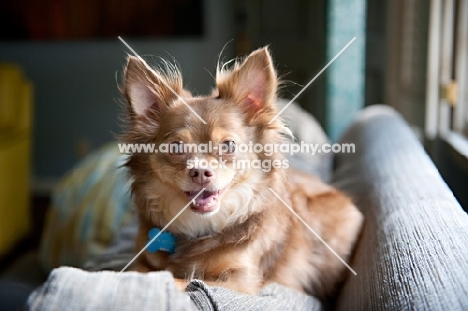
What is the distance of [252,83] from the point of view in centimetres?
144

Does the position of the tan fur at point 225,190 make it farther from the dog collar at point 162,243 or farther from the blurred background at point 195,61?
the blurred background at point 195,61

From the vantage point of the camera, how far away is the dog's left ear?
1.40 meters

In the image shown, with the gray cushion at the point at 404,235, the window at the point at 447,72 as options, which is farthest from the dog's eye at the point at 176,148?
the window at the point at 447,72

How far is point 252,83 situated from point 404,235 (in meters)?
0.54

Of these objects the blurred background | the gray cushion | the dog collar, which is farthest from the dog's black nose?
the blurred background

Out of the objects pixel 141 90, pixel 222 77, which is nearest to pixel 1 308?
pixel 141 90

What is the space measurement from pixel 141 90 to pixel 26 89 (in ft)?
10.7

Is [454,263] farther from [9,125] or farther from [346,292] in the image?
[9,125]

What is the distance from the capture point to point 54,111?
5.29m

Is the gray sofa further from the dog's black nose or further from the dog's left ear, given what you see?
the dog's left ear

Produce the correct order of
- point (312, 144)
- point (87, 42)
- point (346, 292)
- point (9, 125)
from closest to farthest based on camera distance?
point (346, 292) < point (312, 144) < point (9, 125) < point (87, 42)

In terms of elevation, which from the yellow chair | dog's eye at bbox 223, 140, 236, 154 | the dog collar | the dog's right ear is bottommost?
the yellow chair

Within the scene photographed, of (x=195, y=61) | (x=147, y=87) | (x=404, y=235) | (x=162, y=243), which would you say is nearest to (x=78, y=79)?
(x=195, y=61)

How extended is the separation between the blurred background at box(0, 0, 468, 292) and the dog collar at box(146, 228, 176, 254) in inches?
64.6
